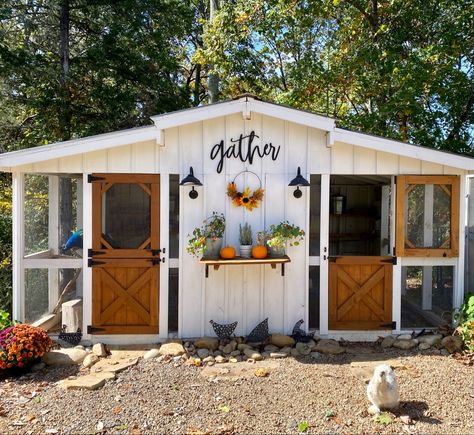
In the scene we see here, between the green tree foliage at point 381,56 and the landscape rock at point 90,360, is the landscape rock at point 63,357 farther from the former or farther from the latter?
the green tree foliage at point 381,56

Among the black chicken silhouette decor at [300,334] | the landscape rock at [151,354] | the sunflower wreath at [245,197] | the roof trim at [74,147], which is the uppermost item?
the roof trim at [74,147]

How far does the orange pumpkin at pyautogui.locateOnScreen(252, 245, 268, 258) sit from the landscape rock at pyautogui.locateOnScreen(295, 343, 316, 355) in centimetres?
114

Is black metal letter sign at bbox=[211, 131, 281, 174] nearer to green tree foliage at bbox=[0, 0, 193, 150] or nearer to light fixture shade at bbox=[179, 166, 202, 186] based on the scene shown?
light fixture shade at bbox=[179, 166, 202, 186]

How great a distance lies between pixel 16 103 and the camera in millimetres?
8953

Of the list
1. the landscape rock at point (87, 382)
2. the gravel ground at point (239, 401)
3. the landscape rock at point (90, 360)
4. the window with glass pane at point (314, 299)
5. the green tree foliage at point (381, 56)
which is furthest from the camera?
the green tree foliage at point (381, 56)

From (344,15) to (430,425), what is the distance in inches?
376

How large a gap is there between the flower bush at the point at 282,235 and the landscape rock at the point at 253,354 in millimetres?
1233

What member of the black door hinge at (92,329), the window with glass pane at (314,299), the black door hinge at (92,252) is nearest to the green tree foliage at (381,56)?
the window with glass pane at (314,299)

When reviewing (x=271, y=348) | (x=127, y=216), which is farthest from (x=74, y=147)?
(x=271, y=348)

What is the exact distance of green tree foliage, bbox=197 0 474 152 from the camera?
844 cm

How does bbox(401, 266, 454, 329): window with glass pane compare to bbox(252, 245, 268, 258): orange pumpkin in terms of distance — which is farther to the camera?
bbox(401, 266, 454, 329): window with glass pane

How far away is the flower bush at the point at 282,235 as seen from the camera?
497cm

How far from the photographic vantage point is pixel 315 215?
5.41m

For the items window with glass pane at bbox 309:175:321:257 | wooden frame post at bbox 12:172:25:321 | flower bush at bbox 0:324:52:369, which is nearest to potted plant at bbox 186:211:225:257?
window with glass pane at bbox 309:175:321:257
